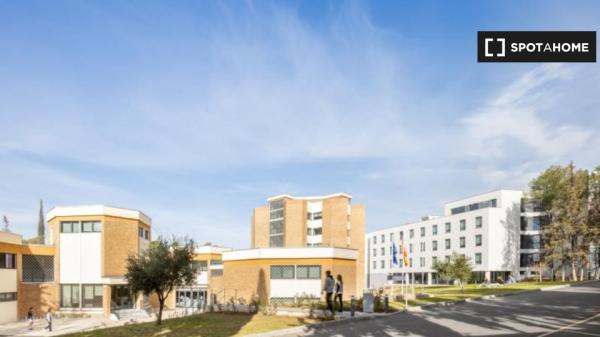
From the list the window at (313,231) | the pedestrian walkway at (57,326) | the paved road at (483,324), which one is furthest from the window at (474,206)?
the pedestrian walkway at (57,326)

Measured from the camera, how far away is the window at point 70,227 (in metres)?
44.8

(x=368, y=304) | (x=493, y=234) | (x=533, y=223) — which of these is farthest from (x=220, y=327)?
(x=533, y=223)

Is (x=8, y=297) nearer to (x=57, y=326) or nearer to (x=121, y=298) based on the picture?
(x=57, y=326)

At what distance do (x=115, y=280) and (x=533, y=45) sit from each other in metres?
39.2

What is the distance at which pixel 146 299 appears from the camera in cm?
4862

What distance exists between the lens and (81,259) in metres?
44.2

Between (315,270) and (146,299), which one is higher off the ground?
(315,270)

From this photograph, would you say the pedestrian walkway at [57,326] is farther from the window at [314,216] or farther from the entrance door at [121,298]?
the window at [314,216]

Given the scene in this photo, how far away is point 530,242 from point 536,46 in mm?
70752

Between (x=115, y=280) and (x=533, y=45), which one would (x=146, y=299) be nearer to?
(x=115, y=280)

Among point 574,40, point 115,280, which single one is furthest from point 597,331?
point 115,280

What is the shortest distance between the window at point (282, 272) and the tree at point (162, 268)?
12537mm

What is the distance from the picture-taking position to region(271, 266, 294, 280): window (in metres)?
41.1

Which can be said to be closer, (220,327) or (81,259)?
(220,327)
